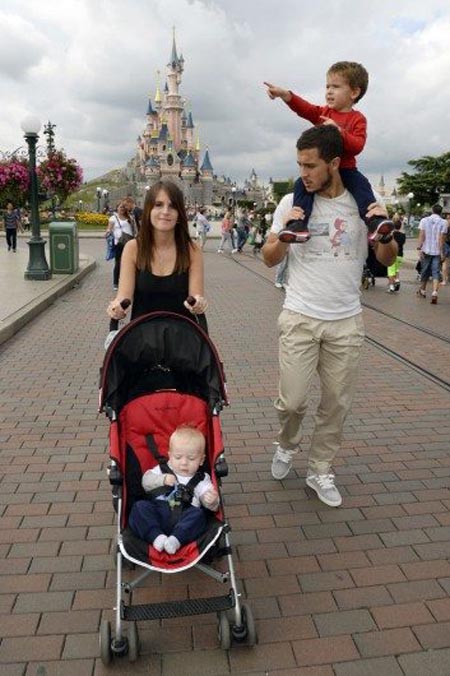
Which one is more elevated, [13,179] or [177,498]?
[13,179]

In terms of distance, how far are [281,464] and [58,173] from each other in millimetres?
26849

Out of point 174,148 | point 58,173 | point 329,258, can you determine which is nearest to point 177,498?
point 329,258

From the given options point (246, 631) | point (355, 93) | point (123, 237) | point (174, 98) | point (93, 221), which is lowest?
point (93, 221)

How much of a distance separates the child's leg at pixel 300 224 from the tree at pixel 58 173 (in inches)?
1044

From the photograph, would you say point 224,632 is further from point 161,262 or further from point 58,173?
point 58,173

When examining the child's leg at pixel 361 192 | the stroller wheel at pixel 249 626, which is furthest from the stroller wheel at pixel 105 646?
the child's leg at pixel 361 192

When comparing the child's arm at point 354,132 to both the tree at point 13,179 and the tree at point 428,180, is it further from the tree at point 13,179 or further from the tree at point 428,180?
the tree at point 428,180

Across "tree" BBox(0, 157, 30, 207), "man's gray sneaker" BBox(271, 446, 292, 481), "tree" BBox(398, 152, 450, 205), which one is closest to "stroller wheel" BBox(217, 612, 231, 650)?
"man's gray sneaker" BBox(271, 446, 292, 481)

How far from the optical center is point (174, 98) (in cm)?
12406

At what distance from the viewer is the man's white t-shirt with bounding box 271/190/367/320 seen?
11.6 feet

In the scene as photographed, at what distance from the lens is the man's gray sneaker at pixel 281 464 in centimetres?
418

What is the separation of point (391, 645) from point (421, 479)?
5.94ft

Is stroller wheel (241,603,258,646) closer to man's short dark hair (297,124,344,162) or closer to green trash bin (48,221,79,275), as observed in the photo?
man's short dark hair (297,124,344,162)

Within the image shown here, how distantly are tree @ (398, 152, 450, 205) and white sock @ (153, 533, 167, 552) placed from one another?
2875 inches
